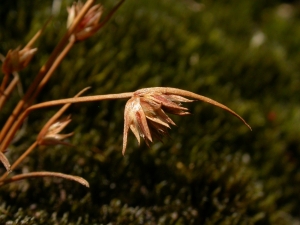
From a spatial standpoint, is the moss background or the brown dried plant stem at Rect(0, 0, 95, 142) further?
the moss background

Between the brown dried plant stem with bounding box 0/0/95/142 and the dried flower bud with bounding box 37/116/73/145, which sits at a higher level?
the brown dried plant stem with bounding box 0/0/95/142

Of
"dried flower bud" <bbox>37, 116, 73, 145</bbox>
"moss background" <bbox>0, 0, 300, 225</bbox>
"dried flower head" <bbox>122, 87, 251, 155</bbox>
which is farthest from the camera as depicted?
"moss background" <bbox>0, 0, 300, 225</bbox>

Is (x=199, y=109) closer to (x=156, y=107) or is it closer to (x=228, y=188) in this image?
(x=228, y=188)

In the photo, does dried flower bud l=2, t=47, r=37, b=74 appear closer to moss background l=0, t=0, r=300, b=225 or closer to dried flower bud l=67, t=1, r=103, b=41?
dried flower bud l=67, t=1, r=103, b=41

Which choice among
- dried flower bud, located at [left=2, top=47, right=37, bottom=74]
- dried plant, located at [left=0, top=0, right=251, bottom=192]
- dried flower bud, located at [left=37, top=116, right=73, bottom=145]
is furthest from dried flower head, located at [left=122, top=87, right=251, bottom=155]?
dried flower bud, located at [left=2, top=47, right=37, bottom=74]

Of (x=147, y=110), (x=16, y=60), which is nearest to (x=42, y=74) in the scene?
(x=16, y=60)

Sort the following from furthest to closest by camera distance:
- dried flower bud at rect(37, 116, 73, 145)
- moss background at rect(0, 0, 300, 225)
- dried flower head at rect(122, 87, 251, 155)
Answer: moss background at rect(0, 0, 300, 225) < dried flower bud at rect(37, 116, 73, 145) < dried flower head at rect(122, 87, 251, 155)

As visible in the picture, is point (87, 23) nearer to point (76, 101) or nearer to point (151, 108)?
point (76, 101)

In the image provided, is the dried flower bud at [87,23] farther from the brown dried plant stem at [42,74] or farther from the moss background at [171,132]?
the moss background at [171,132]

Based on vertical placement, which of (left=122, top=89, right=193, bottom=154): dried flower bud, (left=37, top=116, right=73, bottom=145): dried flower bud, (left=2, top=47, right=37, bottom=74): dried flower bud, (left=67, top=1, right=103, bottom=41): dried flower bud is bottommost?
(left=37, top=116, right=73, bottom=145): dried flower bud
